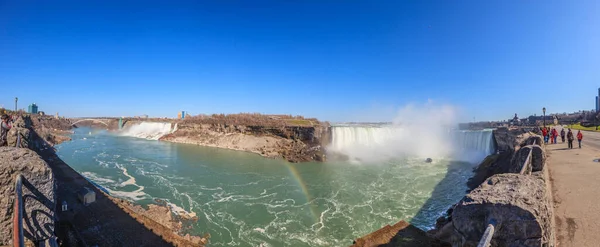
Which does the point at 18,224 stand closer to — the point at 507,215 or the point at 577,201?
the point at 507,215

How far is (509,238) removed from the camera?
3178 mm

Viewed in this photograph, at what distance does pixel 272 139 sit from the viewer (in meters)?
42.8

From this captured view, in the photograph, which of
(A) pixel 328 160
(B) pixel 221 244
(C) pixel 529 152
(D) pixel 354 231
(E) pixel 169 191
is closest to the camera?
(C) pixel 529 152

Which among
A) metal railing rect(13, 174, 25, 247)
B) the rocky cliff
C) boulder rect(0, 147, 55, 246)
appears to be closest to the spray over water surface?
boulder rect(0, 147, 55, 246)

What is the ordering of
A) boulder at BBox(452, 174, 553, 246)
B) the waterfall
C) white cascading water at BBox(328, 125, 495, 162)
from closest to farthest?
boulder at BBox(452, 174, 553, 246) → the waterfall → white cascading water at BBox(328, 125, 495, 162)

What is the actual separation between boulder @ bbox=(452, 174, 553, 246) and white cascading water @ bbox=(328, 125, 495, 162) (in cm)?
3034

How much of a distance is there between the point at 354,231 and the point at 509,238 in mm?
9294

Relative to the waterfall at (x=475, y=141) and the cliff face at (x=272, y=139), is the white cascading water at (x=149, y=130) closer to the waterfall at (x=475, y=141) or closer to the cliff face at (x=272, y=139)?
the cliff face at (x=272, y=139)

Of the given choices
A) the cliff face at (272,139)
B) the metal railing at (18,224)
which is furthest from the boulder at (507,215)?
the cliff face at (272,139)

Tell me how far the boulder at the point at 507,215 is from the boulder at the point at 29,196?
6.26 meters

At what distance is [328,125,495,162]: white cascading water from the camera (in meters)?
34.2

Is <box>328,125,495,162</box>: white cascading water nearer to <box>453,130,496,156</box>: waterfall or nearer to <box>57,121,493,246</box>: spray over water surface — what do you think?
<box>453,130,496,156</box>: waterfall

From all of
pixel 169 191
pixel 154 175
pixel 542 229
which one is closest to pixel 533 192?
pixel 542 229

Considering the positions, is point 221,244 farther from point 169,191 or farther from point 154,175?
point 154,175
